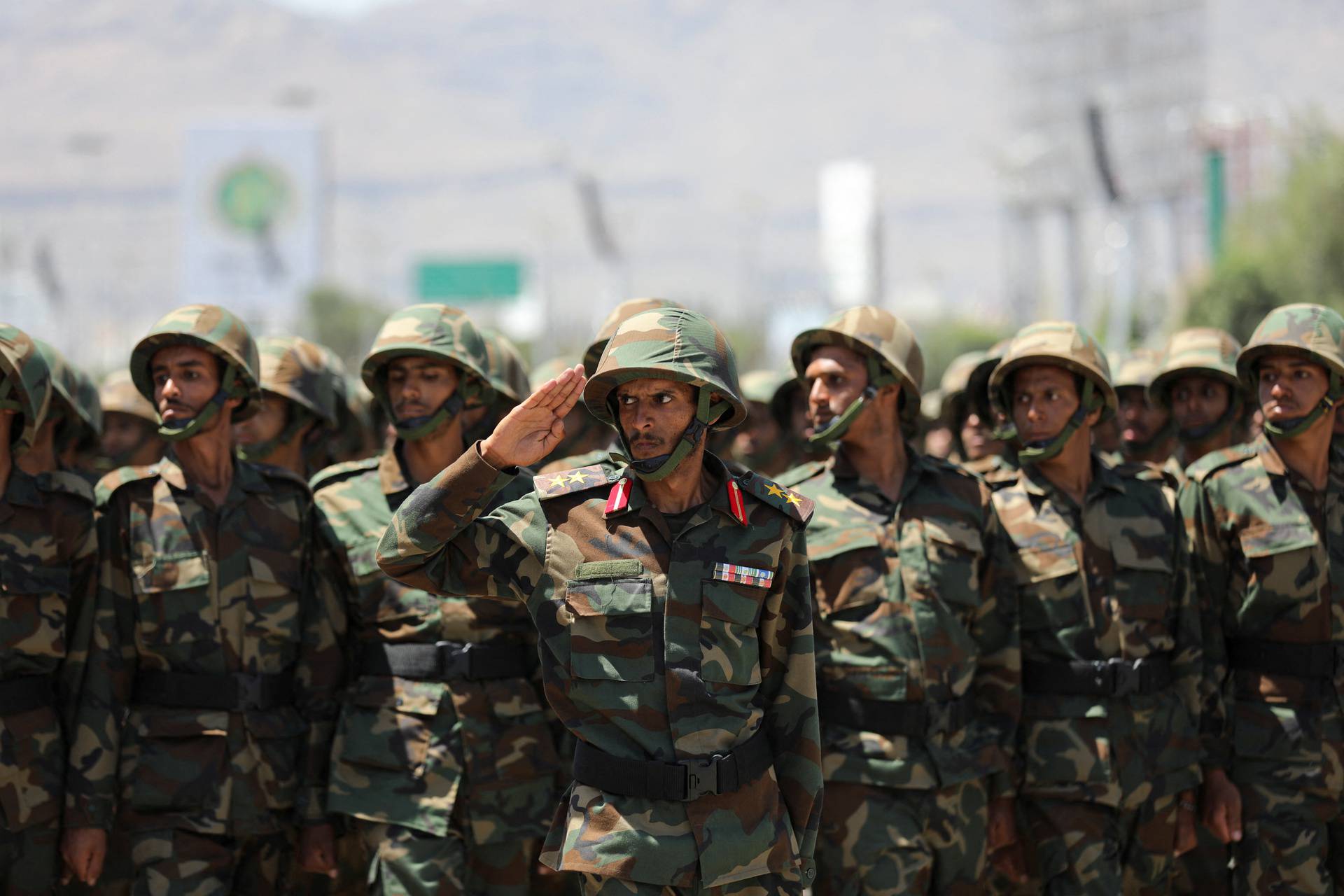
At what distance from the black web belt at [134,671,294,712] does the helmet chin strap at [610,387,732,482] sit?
178 centimetres

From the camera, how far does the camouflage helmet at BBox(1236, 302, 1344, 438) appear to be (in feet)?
20.9

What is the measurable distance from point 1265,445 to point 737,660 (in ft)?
9.99

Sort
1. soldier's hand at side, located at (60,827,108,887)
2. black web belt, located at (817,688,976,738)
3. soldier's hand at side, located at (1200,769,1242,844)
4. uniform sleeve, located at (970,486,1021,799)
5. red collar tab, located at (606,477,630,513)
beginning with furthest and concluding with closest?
soldier's hand at side, located at (1200,769,1242,844), uniform sleeve, located at (970,486,1021,799), black web belt, located at (817,688,976,738), soldier's hand at side, located at (60,827,108,887), red collar tab, located at (606,477,630,513)

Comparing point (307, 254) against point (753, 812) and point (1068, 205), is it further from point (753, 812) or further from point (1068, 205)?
point (753, 812)

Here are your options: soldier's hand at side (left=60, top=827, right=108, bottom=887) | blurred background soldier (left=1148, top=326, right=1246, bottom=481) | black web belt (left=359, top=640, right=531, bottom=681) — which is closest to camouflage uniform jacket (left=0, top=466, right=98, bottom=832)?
soldier's hand at side (left=60, top=827, right=108, bottom=887)

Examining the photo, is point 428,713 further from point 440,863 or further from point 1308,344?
point 1308,344

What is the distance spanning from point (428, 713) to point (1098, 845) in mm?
2561

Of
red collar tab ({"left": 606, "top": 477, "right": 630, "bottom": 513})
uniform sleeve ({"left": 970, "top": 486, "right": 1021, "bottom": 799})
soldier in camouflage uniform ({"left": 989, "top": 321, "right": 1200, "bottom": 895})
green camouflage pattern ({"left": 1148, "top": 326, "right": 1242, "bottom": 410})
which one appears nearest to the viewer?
red collar tab ({"left": 606, "top": 477, "right": 630, "bottom": 513})

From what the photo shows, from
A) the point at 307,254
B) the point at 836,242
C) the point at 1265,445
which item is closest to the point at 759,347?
the point at 836,242

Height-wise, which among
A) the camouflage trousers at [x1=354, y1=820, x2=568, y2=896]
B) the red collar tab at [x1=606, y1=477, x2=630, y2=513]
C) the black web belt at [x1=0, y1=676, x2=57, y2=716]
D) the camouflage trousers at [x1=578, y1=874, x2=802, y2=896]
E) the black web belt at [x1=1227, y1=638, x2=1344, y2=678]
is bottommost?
the camouflage trousers at [x1=354, y1=820, x2=568, y2=896]

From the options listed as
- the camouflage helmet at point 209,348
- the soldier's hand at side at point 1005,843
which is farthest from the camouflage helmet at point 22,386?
the soldier's hand at side at point 1005,843

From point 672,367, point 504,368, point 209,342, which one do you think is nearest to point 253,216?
point 504,368

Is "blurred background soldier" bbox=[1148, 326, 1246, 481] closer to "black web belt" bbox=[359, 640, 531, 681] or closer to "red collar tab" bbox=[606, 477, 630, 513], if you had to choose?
"black web belt" bbox=[359, 640, 531, 681]

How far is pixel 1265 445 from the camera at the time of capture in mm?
6602
